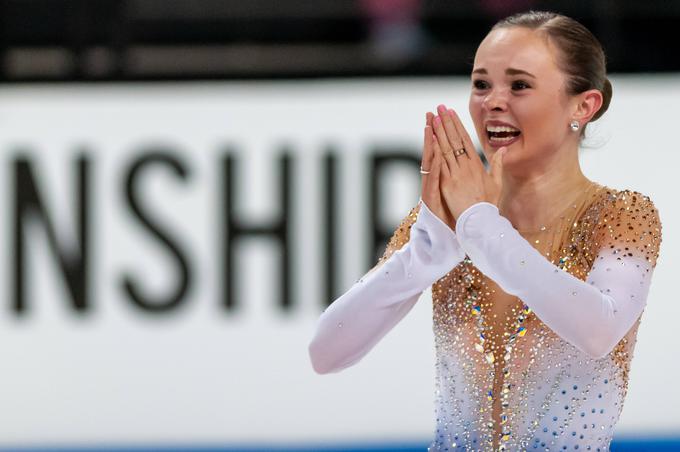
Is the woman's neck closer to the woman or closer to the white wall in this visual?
the woman

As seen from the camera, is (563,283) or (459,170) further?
(459,170)

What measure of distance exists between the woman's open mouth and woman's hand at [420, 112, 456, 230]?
0.30 ft

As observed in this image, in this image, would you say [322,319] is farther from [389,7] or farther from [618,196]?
[389,7]

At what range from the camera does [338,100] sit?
13.9 ft

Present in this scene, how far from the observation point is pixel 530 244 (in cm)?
174

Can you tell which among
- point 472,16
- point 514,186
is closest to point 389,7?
point 472,16

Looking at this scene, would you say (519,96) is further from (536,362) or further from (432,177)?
(536,362)

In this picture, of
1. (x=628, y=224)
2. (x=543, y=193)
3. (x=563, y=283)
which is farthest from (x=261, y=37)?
(x=563, y=283)

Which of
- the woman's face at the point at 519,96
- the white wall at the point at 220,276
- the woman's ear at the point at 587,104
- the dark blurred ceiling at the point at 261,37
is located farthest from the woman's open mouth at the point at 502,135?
the dark blurred ceiling at the point at 261,37

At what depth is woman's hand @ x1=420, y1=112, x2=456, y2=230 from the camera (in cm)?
171

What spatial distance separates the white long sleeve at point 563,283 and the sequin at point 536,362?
0.18ft

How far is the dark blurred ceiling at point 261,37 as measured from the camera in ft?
14.0

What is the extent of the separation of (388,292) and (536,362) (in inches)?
9.6

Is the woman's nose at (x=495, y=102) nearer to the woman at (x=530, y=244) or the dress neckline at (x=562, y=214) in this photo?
→ the woman at (x=530, y=244)
